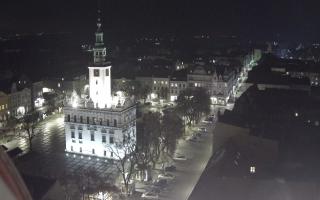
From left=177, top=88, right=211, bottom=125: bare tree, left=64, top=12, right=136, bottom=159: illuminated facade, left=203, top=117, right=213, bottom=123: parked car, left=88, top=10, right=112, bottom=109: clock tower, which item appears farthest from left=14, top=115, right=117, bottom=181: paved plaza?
left=203, top=117, right=213, bottom=123: parked car

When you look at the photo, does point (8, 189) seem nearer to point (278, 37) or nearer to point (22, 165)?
point (22, 165)

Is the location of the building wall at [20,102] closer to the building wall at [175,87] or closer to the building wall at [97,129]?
the building wall at [97,129]

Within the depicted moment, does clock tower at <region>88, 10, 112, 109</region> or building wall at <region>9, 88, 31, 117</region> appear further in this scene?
building wall at <region>9, 88, 31, 117</region>

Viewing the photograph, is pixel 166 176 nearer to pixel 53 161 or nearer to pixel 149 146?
pixel 149 146

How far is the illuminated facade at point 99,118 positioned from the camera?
103 feet

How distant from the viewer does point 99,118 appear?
3197 centimetres

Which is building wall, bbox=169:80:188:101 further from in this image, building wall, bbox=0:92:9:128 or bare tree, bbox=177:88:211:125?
building wall, bbox=0:92:9:128

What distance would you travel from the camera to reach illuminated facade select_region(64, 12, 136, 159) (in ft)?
103

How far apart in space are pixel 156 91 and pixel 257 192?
36.8 meters

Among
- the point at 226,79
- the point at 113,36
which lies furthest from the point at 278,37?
the point at 226,79

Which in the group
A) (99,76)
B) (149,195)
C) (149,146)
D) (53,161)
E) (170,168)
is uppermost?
(99,76)

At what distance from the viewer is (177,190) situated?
2406 centimetres

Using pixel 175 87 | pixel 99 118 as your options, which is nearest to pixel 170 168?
pixel 99 118

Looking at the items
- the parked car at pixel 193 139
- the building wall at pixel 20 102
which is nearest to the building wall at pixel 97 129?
the parked car at pixel 193 139
